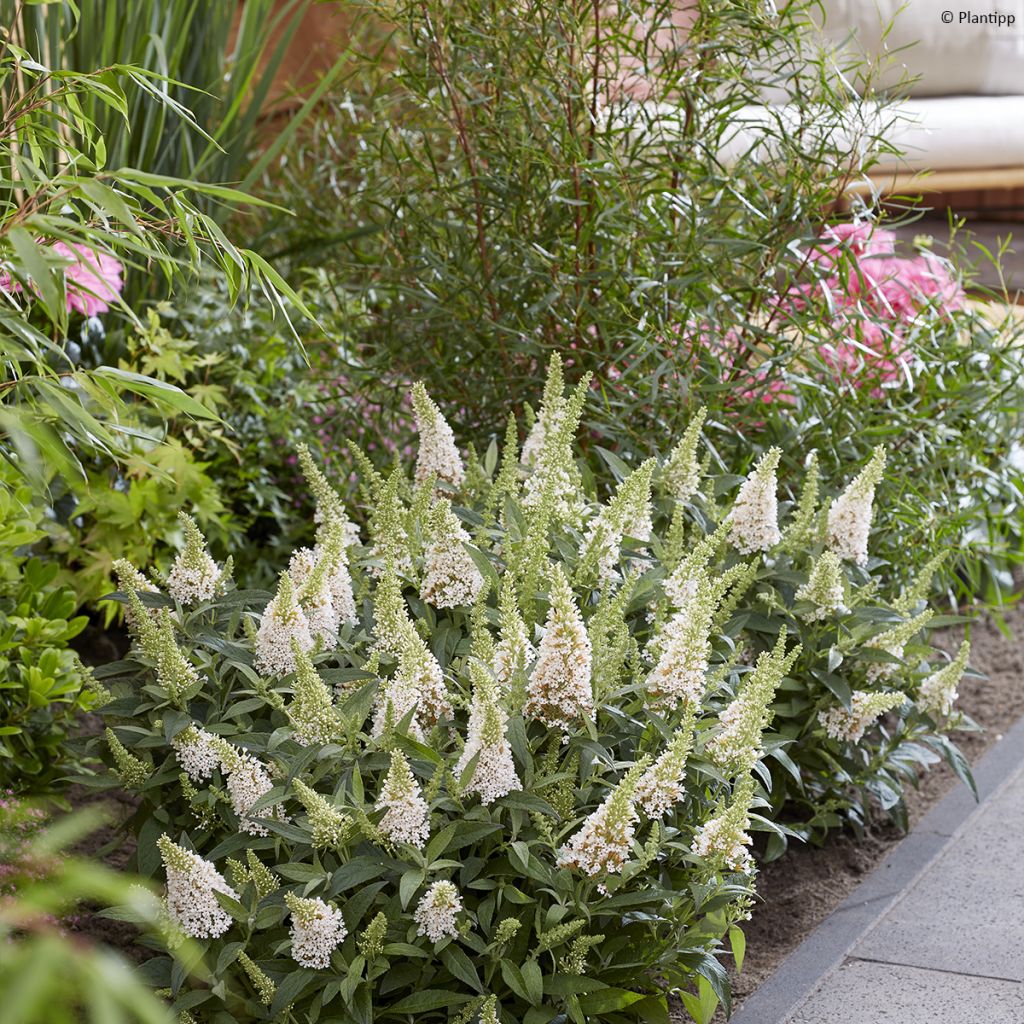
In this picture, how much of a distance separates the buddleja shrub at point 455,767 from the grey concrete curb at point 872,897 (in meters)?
0.19

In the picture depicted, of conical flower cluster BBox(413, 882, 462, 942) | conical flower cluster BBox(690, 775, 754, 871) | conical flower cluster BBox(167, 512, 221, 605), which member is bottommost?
conical flower cluster BBox(413, 882, 462, 942)

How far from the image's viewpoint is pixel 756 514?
1.72 metres

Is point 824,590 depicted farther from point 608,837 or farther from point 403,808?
point 403,808

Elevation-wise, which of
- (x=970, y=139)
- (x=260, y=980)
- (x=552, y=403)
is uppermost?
(x=970, y=139)

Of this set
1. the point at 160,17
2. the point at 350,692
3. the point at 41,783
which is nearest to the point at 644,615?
the point at 350,692

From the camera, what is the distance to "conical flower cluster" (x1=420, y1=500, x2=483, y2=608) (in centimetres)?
150

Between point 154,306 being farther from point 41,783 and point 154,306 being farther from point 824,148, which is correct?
point 824,148

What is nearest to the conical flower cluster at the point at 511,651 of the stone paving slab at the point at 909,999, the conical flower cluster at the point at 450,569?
the conical flower cluster at the point at 450,569

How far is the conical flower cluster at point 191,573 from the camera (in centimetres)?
154

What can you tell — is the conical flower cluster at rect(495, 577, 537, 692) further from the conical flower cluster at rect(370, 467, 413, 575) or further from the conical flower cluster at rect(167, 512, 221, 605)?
the conical flower cluster at rect(167, 512, 221, 605)

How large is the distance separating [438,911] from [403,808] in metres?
0.11

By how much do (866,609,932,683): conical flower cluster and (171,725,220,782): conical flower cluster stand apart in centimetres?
93

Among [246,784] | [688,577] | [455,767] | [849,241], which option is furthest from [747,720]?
[849,241]

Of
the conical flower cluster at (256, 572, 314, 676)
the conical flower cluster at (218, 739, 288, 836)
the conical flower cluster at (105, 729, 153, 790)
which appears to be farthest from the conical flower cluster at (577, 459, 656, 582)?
the conical flower cluster at (105, 729, 153, 790)
